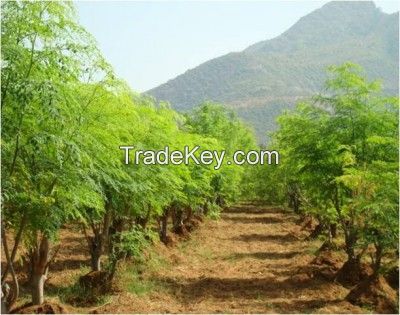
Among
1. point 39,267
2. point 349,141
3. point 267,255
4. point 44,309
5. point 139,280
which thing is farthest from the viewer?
point 267,255

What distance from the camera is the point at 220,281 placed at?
17.1 m

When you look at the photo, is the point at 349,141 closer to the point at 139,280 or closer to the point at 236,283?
the point at 236,283

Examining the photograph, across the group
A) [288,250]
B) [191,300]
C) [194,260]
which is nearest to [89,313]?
[191,300]


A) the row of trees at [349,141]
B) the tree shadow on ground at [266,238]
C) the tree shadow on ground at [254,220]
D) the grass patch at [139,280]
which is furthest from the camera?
the tree shadow on ground at [254,220]

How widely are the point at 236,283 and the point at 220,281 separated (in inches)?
21.6

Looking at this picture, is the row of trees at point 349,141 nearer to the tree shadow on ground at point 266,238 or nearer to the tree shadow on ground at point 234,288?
the tree shadow on ground at point 234,288

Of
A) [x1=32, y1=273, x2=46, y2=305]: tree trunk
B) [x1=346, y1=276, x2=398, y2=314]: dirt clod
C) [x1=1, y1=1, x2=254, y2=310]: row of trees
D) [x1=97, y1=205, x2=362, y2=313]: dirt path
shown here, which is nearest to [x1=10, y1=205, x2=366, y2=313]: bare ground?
[x1=97, y1=205, x2=362, y2=313]: dirt path

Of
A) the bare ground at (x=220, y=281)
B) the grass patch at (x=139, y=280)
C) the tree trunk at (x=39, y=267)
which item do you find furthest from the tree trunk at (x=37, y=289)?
the grass patch at (x=139, y=280)

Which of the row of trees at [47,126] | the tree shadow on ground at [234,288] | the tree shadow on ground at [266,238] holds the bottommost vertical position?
the tree shadow on ground at [266,238]

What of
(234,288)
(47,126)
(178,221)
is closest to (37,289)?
(47,126)

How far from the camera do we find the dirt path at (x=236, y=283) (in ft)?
44.5

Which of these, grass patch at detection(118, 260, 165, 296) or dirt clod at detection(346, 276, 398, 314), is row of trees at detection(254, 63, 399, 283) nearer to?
dirt clod at detection(346, 276, 398, 314)

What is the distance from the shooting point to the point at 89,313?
12.3 meters

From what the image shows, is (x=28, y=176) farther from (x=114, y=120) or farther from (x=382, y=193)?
(x=382, y=193)
